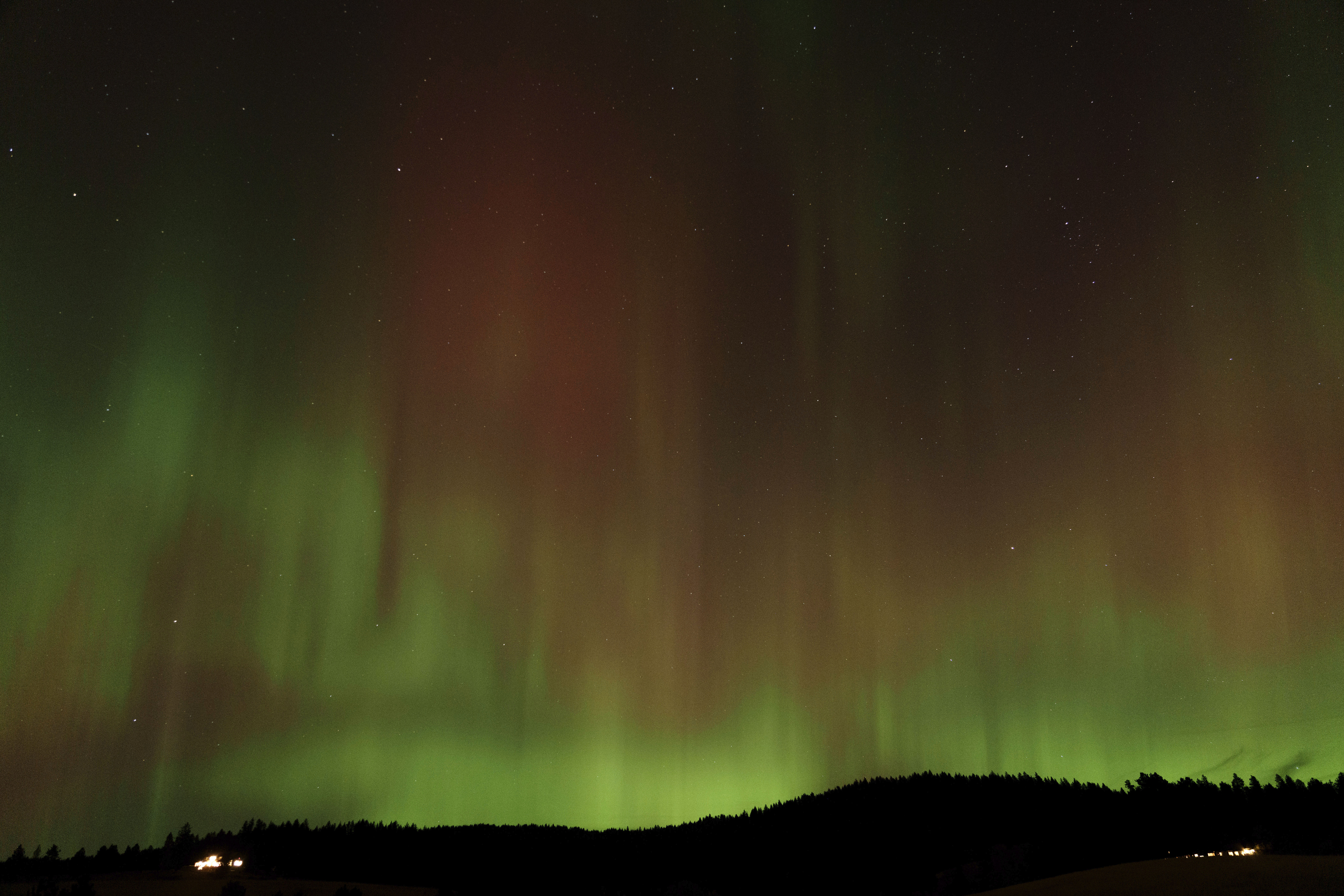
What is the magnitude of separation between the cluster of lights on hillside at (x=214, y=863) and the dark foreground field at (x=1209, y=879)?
32265 mm

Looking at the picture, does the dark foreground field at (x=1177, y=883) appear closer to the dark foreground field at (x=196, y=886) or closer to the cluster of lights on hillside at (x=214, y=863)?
the dark foreground field at (x=196, y=886)

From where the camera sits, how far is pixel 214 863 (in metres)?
36.2

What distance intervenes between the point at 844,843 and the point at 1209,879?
26.9 metres

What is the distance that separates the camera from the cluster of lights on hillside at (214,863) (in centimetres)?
3506

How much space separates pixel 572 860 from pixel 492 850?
461 centimetres

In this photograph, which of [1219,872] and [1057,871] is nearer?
[1219,872]

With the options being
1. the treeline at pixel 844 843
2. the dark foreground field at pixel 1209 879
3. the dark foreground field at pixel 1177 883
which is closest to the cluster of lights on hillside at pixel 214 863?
the treeline at pixel 844 843

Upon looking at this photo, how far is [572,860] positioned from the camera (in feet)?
153

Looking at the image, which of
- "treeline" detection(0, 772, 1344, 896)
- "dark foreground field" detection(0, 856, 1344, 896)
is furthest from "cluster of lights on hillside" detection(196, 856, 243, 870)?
"dark foreground field" detection(0, 856, 1344, 896)

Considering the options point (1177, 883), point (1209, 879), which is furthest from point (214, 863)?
point (1209, 879)

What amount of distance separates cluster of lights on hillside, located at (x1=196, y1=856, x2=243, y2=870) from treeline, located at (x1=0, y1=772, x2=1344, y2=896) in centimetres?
74

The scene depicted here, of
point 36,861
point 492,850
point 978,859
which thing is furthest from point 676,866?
point 36,861

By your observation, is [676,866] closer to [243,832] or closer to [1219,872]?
[243,832]

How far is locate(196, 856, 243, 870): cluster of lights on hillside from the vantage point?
35.1 meters
